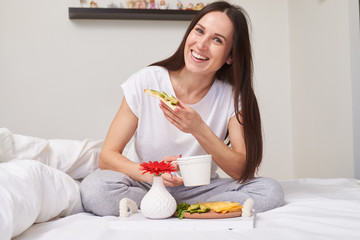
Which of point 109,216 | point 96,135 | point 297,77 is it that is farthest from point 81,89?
point 109,216

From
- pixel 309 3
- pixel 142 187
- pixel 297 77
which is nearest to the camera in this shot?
pixel 142 187

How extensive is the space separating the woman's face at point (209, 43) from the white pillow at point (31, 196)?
673 millimetres

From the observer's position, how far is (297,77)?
11.0ft

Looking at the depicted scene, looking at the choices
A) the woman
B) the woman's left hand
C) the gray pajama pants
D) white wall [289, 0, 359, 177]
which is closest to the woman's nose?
the woman

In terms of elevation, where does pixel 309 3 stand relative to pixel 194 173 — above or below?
above

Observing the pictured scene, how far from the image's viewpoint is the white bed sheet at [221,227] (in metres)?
1.14

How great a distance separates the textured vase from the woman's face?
→ 0.61m

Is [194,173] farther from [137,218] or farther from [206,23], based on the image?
[206,23]

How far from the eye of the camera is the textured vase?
4.29ft

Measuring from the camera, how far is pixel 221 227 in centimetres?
123

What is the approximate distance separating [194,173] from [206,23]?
0.70m

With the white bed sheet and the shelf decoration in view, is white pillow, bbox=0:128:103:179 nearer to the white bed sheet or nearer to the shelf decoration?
the white bed sheet

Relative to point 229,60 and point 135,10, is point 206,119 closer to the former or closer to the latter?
point 229,60

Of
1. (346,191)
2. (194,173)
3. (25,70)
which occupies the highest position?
(25,70)
